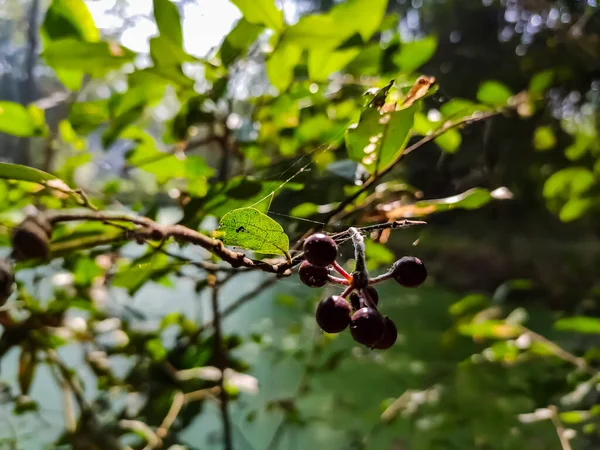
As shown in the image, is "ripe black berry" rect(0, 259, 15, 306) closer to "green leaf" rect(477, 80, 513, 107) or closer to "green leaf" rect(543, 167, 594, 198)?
"green leaf" rect(477, 80, 513, 107)

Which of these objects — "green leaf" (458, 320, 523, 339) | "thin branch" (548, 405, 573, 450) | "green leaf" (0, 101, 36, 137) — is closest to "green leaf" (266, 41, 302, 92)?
"green leaf" (0, 101, 36, 137)

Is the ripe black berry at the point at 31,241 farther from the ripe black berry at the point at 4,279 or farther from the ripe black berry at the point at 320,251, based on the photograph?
the ripe black berry at the point at 320,251

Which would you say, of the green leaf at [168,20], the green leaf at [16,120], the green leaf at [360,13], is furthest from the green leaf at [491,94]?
the green leaf at [16,120]

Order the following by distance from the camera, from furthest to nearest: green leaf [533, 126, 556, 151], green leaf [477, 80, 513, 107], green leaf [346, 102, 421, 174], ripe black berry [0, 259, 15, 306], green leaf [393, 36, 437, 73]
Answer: green leaf [533, 126, 556, 151]
green leaf [477, 80, 513, 107]
green leaf [393, 36, 437, 73]
green leaf [346, 102, 421, 174]
ripe black berry [0, 259, 15, 306]

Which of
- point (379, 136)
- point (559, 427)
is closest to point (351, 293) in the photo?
point (379, 136)

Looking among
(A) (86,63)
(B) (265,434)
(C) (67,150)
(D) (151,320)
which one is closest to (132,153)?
(A) (86,63)

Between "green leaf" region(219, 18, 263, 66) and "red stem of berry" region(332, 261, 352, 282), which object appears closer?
"red stem of berry" region(332, 261, 352, 282)

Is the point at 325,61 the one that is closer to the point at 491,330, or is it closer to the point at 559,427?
the point at 491,330

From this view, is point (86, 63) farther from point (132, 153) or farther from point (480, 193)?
point (480, 193)

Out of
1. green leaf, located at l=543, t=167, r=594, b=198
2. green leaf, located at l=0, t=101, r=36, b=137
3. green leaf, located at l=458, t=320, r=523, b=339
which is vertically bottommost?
green leaf, located at l=458, t=320, r=523, b=339
